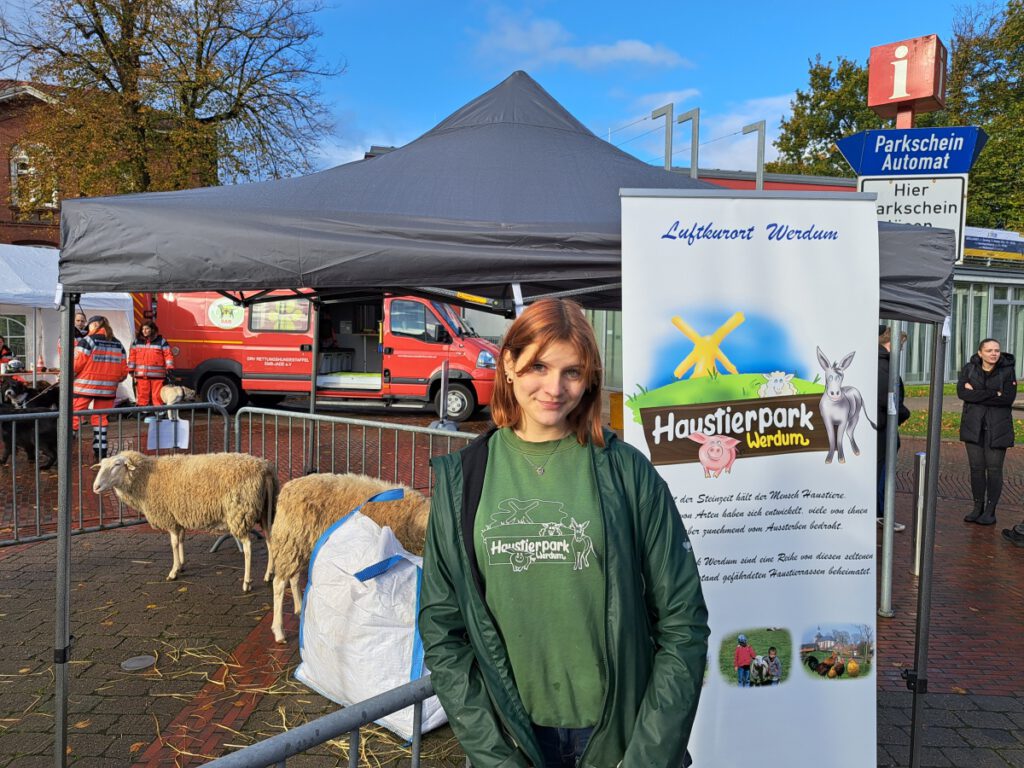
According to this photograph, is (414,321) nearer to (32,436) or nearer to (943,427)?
(32,436)

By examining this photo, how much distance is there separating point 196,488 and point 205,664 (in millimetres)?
1471

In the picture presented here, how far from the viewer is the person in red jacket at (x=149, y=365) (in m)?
11.5

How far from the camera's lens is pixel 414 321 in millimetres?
15367

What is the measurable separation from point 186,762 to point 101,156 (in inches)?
700

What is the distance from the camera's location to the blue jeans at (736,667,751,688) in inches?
113

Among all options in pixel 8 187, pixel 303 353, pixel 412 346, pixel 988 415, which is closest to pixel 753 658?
pixel 988 415

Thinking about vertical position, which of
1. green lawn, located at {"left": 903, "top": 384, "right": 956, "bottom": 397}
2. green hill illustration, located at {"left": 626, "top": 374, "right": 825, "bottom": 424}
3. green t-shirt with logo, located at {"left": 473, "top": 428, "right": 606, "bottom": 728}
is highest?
green hill illustration, located at {"left": 626, "top": 374, "right": 825, "bottom": 424}

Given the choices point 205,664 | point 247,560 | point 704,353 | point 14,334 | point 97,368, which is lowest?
point 205,664

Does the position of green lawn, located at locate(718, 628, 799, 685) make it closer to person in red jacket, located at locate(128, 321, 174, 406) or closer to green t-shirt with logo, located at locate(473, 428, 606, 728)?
green t-shirt with logo, located at locate(473, 428, 606, 728)

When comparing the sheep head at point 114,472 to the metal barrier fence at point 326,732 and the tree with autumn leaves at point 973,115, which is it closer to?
the metal barrier fence at point 326,732

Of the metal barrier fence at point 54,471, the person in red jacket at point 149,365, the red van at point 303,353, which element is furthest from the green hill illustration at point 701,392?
the red van at point 303,353

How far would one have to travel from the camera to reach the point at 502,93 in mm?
4633

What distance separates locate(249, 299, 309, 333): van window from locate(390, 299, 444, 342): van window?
1.81 metres

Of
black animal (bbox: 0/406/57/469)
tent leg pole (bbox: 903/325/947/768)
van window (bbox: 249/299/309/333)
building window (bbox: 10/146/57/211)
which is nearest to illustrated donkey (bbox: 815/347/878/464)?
tent leg pole (bbox: 903/325/947/768)
